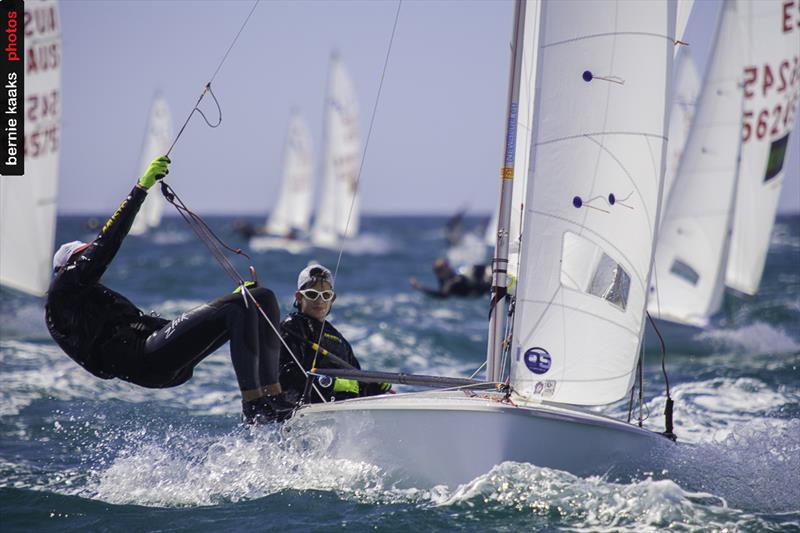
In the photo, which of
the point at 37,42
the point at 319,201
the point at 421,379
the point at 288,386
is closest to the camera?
the point at 421,379

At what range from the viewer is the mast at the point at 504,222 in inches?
163

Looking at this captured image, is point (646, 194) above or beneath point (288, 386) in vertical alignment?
above

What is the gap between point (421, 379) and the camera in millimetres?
4324

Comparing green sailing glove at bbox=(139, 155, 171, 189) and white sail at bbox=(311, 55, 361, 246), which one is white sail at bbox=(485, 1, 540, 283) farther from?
white sail at bbox=(311, 55, 361, 246)

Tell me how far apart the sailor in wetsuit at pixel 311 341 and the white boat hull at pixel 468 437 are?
1.69 feet

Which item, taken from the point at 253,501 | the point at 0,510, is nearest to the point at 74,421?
the point at 0,510

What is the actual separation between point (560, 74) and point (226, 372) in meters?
5.15

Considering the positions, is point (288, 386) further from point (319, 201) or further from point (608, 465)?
point (319, 201)

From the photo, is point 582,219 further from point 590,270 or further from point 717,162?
point 717,162

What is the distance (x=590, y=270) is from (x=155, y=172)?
6.38 feet

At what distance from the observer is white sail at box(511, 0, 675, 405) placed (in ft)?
13.3

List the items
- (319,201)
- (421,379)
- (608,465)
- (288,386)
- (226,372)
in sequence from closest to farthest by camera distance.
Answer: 1. (608,465)
2. (421,379)
3. (288,386)
4. (226,372)
5. (319,201)

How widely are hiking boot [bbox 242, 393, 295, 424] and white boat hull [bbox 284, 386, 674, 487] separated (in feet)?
0.61

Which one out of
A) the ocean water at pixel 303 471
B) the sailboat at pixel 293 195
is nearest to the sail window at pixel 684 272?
the ocean water at pixel 303 471
